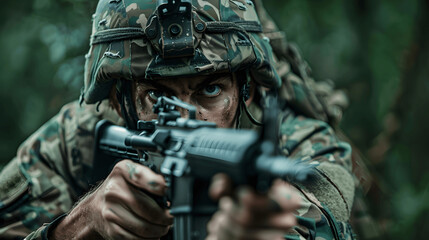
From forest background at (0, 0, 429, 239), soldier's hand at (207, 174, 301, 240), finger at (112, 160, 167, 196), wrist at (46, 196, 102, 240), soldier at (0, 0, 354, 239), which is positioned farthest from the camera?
forest background at (0, 0, 429, 239)

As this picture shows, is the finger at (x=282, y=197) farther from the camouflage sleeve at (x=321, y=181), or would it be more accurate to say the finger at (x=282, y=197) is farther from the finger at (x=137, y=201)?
the finger at (x=137, y=201)

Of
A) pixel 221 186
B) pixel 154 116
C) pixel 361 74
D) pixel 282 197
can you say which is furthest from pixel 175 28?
pixel 361 74

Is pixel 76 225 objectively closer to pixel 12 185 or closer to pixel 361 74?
pixel 12 185

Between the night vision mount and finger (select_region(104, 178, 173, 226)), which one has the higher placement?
the night vision mount

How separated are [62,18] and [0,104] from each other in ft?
4.17

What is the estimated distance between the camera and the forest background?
230 inches

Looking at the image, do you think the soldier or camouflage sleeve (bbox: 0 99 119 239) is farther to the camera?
camouflage sleeve (bbox: 0 99 119 239)

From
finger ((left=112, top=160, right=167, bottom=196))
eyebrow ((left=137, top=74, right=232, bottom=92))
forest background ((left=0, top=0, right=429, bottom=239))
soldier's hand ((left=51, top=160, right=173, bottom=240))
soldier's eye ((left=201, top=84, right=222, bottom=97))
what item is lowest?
forest background ((left=0, top=0, right=429, bottom=239))

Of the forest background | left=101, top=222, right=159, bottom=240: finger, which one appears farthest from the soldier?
the forest background

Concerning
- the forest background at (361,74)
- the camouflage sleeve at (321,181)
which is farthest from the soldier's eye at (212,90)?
the forest background at (361,74)

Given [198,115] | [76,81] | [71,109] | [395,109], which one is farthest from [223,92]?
[395,109]

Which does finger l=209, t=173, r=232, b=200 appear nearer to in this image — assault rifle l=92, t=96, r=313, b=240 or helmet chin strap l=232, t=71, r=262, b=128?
assault rifle l=92, t=96, r=313, b=240

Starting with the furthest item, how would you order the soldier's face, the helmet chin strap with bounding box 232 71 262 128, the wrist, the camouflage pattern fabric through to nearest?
the camouflage pattern fabric < the helmet chin strap with bounding box 232 71 262 128 < the soldier's face < the wrist

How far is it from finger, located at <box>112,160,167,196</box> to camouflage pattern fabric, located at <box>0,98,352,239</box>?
142cm
